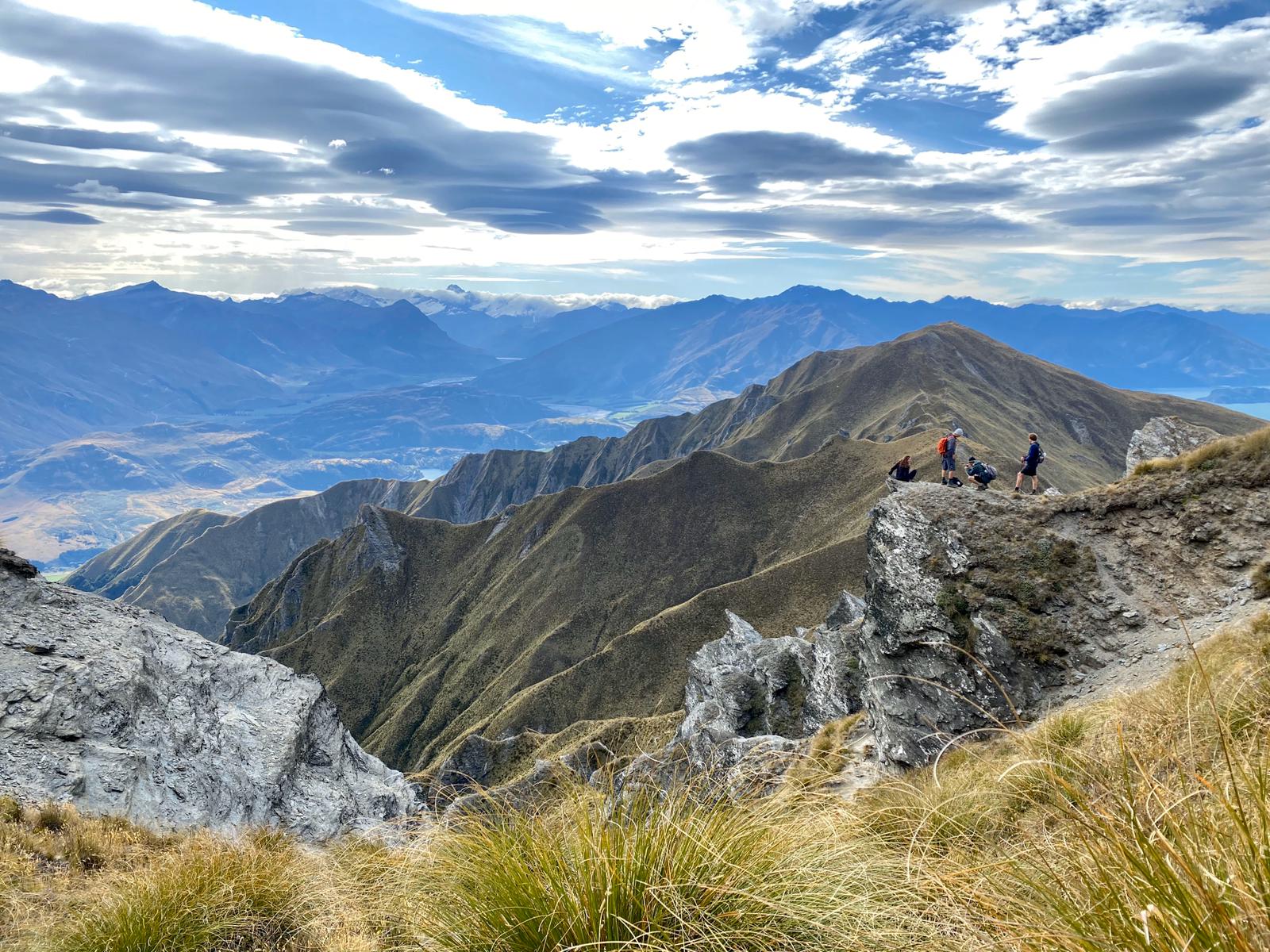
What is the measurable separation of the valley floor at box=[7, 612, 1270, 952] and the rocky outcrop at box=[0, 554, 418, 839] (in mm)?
11414

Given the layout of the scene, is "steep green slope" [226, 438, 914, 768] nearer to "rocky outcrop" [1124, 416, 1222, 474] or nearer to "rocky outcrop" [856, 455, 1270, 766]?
"rocky outcrop" [1124, 416, 1222, 474]

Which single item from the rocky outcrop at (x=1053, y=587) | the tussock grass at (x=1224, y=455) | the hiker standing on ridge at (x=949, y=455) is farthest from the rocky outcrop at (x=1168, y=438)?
the rocky outcrop at (x=1053, y=587)

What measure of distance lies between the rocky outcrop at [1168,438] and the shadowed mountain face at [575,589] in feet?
172

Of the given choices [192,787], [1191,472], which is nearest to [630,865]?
[192,787]

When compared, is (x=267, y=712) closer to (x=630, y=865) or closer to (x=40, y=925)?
(x=40, y=925)

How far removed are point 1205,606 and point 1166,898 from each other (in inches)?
835

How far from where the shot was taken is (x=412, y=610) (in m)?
149

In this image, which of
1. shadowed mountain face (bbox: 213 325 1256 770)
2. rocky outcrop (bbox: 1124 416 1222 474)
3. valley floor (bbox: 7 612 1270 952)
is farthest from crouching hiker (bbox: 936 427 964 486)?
shadowed mountain face (bbox: 213 325 1256 770)

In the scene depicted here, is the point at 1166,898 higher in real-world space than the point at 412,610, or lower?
higher

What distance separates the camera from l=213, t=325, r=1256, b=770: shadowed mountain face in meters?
94.2

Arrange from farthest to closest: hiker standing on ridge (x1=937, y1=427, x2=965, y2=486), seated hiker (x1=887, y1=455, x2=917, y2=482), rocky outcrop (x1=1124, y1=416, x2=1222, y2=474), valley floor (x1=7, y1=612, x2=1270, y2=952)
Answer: rocky outcrop (x1=1124, y1=416, x2=1222, y2=474) < seated hiker (x1=887, y1=455, x2=917, y2=482) < hiker standing on ridge (x1=937, y1=427, x2=965, y2=486) < valley floor (x1=7, y1=612, x2=1270, y2=952)

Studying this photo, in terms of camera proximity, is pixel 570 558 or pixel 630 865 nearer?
pixel 630 865

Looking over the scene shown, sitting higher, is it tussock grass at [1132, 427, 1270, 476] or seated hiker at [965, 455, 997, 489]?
tussock grass at [1132, 427, 1270, 476]

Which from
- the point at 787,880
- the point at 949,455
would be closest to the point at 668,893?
the point at 787,880
